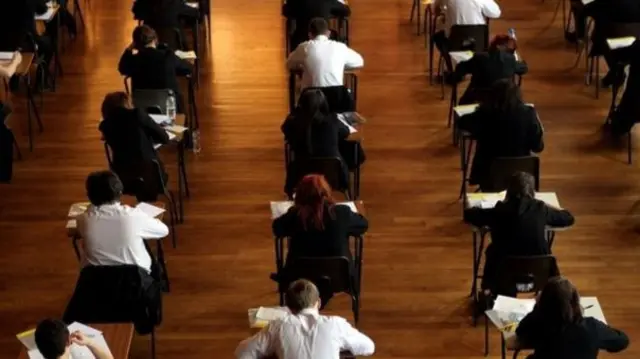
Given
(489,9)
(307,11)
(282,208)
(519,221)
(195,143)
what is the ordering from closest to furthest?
1. (519,221)
2. (282,208)
3. (195,143)
4. (489,9)
5. (307,11)

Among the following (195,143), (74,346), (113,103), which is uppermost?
(113,103)

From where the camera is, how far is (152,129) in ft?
26.2

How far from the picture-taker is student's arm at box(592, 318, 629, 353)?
18.5 feet

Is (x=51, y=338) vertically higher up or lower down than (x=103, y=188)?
lower down

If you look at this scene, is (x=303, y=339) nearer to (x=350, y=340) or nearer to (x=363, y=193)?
(x=350, y=340)

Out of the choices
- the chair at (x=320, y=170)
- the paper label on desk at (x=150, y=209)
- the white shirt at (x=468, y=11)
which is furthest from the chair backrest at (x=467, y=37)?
the paper label on desk at (x=150, y=209)

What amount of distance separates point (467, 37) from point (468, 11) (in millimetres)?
301

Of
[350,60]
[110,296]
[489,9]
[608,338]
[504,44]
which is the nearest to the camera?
[608,338]

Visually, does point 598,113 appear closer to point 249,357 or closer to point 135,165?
point 135,165

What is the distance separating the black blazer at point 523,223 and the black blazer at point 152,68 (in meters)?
3.25

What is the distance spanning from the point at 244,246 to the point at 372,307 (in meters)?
1.22

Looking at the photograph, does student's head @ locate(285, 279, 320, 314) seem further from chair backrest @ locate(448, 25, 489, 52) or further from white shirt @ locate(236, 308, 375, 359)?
chair backrest @ locate(448, 25, 489, 52)

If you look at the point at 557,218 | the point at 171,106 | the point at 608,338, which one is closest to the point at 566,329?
the point at 608,338

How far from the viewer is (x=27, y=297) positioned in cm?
790
